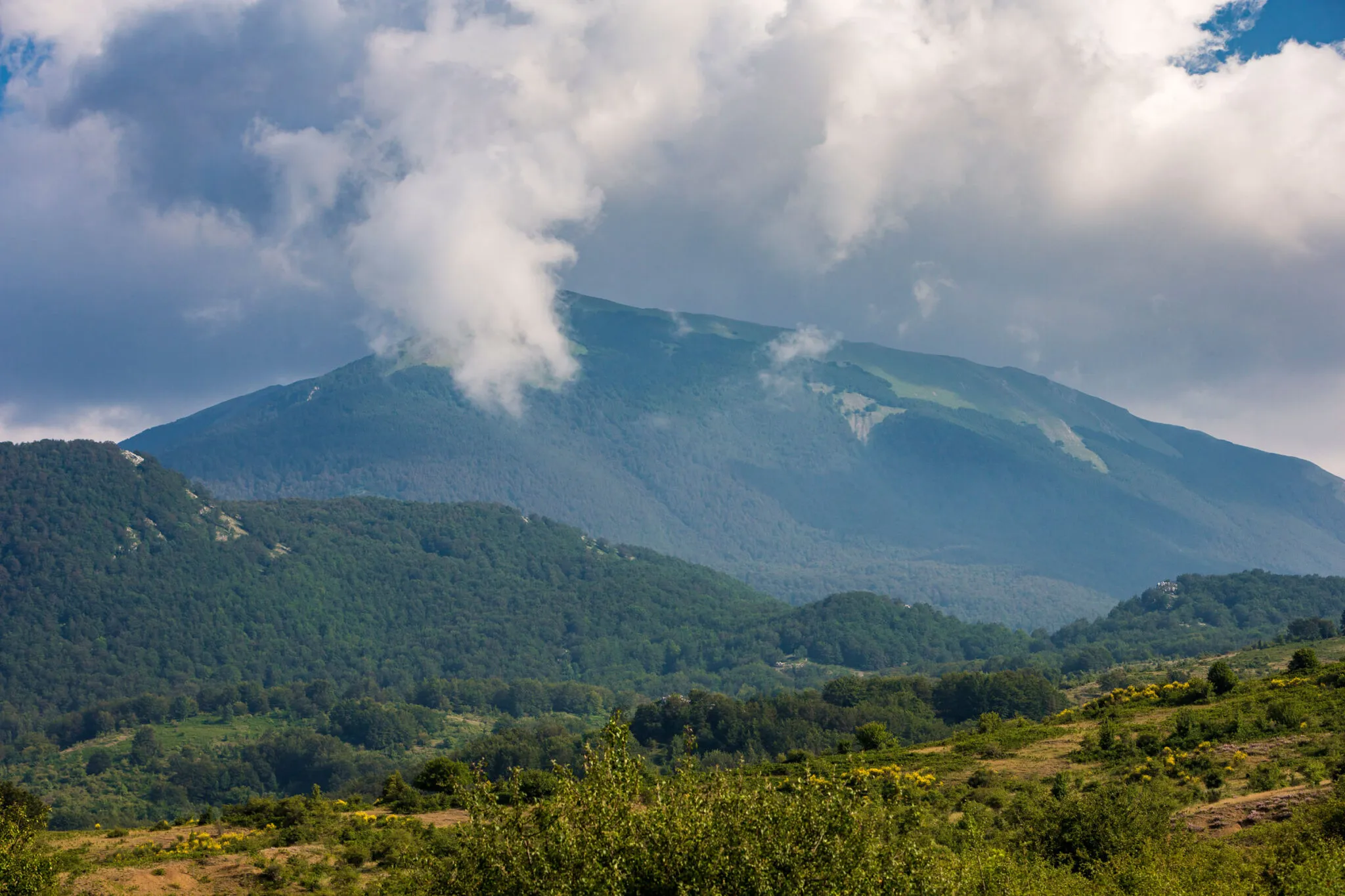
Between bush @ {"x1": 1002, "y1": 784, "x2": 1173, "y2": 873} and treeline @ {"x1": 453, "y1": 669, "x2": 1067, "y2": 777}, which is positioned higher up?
bush @ {"x1": 1002, "y1": 784, "x2": 1173, "y2": 873}

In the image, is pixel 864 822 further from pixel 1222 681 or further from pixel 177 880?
pixel 1222 681

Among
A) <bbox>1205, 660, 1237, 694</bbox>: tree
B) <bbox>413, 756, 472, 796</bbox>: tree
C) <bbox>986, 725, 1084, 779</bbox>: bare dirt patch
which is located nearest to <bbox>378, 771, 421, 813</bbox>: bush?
<bbox>413, 756, 472, 796</bbox>: tree

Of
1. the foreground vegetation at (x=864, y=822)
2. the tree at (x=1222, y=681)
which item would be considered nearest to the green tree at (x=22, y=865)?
the foreground vegetation at (x=864, y=822)

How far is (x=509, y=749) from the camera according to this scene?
166 m

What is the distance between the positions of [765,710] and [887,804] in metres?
114

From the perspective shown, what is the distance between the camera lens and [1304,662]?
247 ft

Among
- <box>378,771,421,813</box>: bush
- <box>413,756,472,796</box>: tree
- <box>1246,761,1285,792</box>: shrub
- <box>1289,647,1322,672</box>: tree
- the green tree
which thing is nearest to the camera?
A: the green tree

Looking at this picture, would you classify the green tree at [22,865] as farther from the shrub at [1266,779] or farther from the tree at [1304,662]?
the tree at [1304,662]

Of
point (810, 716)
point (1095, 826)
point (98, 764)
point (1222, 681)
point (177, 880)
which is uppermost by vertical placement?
point (1222, 681)

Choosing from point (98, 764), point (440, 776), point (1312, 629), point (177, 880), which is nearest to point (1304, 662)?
point (440, 776)

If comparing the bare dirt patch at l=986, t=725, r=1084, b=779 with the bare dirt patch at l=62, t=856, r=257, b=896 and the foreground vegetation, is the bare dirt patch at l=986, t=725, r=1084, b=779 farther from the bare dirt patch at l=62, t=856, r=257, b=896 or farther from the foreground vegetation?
the bare dirt patch at l=62, t=856, r=257, b=896

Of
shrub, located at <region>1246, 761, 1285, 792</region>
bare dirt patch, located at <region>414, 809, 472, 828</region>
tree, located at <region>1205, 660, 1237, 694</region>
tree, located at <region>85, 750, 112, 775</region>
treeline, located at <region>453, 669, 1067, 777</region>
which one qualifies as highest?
tree, located at <region>1205, 660, 1237, 694</region>

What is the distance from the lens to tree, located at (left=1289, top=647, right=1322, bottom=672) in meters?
73.9

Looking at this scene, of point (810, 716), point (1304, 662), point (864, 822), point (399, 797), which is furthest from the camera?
point (810, 716)
